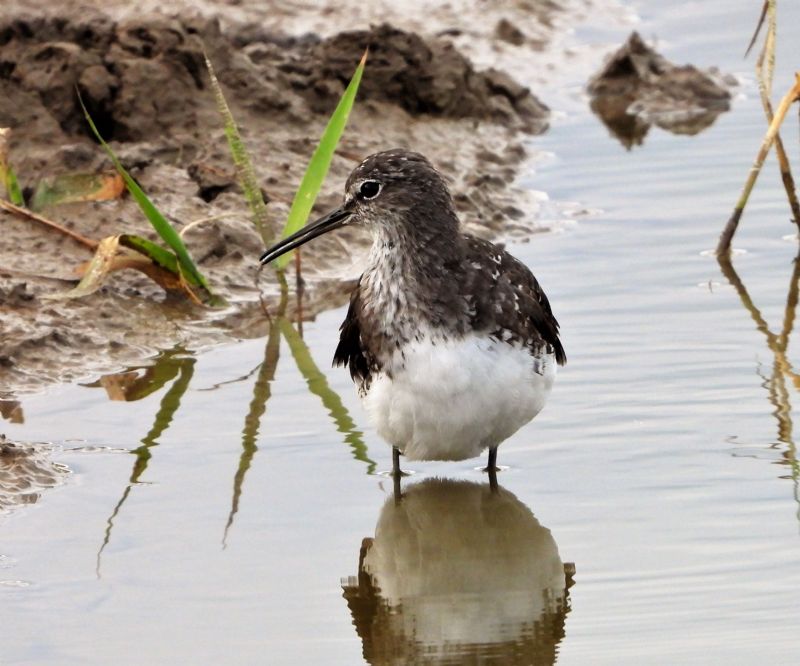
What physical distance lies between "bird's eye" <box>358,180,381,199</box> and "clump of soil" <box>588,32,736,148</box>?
568cm

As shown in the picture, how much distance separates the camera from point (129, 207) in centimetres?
1005

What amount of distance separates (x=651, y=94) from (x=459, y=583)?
8.01 m

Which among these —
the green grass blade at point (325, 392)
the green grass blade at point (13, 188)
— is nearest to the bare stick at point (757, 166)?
the green grass blade at point (325, 392)

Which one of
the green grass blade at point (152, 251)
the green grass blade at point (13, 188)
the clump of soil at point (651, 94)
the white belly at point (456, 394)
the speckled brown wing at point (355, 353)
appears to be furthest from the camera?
the clump of soil at point (651, 94)

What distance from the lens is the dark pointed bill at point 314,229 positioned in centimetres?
733

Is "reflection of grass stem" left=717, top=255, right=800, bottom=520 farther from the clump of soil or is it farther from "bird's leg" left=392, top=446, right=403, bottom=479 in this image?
the clump of soil

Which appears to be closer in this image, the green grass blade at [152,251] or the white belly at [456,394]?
the white belly at [456,394]

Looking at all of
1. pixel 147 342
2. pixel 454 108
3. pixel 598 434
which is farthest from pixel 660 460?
pixel 454 108

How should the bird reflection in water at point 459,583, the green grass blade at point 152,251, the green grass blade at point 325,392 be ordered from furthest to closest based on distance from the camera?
the green grass blade at point 152,251, the green grass blade at point 325,392, the bird reflection in water at point 459,583

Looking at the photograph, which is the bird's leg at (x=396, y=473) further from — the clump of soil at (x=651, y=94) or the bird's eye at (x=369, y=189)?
the clump of soil at (x=651, y=94)

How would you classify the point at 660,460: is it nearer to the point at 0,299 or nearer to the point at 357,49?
the point at 0,299

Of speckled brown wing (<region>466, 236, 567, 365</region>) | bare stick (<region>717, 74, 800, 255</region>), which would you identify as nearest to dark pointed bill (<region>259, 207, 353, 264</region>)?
speckled brown wing (<region>466, 236, 567, 365</region>)

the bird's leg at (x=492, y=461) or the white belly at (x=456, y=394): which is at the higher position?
the white belly at (x=456, y=394)

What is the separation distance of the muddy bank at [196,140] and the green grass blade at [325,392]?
25cm
